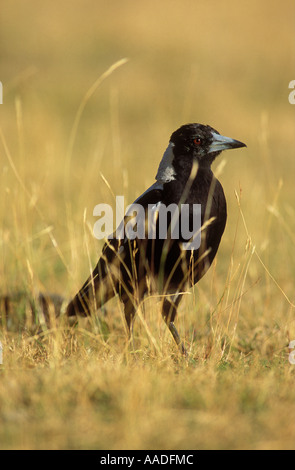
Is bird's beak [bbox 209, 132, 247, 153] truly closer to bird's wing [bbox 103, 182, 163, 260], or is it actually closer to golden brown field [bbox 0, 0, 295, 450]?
golden brown field [bbox 0, 0, 295, 450]

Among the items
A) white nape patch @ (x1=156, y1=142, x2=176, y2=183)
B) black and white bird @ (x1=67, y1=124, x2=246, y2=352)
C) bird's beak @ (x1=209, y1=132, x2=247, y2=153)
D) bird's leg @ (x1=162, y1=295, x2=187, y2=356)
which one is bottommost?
bird's leg @ (x1=162, y1=295, x2=187, y2=356)

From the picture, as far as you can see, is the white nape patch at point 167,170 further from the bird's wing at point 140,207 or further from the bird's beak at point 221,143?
the bird's beak at point 221,143

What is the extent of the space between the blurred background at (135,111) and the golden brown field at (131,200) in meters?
0.05

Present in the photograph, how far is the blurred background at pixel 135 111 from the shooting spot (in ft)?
22.3

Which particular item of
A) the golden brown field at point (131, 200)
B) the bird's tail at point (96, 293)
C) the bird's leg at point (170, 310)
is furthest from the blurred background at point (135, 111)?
the bird's leg at point (170, 310)

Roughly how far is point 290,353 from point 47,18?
14762 millimetres

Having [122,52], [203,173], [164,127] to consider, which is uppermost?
[122,52]

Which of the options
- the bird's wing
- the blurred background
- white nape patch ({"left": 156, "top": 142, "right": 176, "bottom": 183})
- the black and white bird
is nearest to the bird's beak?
the black and white bird

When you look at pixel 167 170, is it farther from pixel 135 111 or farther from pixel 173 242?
pixel 135 111

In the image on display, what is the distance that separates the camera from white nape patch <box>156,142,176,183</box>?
433cm

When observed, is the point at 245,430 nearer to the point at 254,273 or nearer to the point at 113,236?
the point at 113,236

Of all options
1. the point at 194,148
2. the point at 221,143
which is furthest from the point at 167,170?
the point at 221,143

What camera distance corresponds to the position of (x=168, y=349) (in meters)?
4.05

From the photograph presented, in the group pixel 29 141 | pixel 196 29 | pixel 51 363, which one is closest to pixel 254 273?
pixel 51 363
